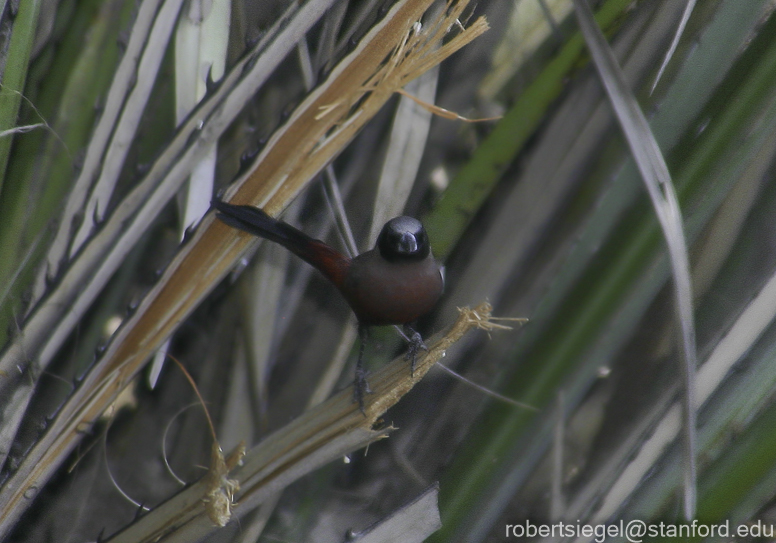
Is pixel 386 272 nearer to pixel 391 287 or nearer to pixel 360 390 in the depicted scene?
pixel 391 287

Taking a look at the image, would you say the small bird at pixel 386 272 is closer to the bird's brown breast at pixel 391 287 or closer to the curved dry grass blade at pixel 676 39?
the bird's brown breast at pixel 391 287

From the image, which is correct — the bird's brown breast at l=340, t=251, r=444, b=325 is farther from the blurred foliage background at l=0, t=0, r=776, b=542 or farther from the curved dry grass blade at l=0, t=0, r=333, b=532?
the curved dry grass blade at l=0, t=0, r=333, b=532

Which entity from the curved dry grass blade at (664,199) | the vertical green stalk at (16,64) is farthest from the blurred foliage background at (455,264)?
the curved dry grass blade at (664,199)

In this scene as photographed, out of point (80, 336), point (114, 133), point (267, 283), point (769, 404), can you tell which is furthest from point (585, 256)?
point (80, 336)

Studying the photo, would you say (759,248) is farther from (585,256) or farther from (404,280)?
(404,280)

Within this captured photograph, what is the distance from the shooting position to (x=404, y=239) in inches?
37.6

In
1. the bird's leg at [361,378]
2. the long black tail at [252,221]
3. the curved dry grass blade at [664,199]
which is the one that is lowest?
the bird's leg at [361,378]

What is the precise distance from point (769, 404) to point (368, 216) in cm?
65

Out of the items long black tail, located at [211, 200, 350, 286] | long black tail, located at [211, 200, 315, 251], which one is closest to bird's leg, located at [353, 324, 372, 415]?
long black tail, located at [211, 200, 350, 286]

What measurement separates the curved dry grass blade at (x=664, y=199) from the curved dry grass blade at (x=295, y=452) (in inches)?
9.4

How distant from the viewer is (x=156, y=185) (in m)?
0.93

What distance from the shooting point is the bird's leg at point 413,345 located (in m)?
0.84

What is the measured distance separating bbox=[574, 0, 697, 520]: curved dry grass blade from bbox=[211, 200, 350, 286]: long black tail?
498 millimetres

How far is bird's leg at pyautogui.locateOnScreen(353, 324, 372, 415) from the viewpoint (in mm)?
819
